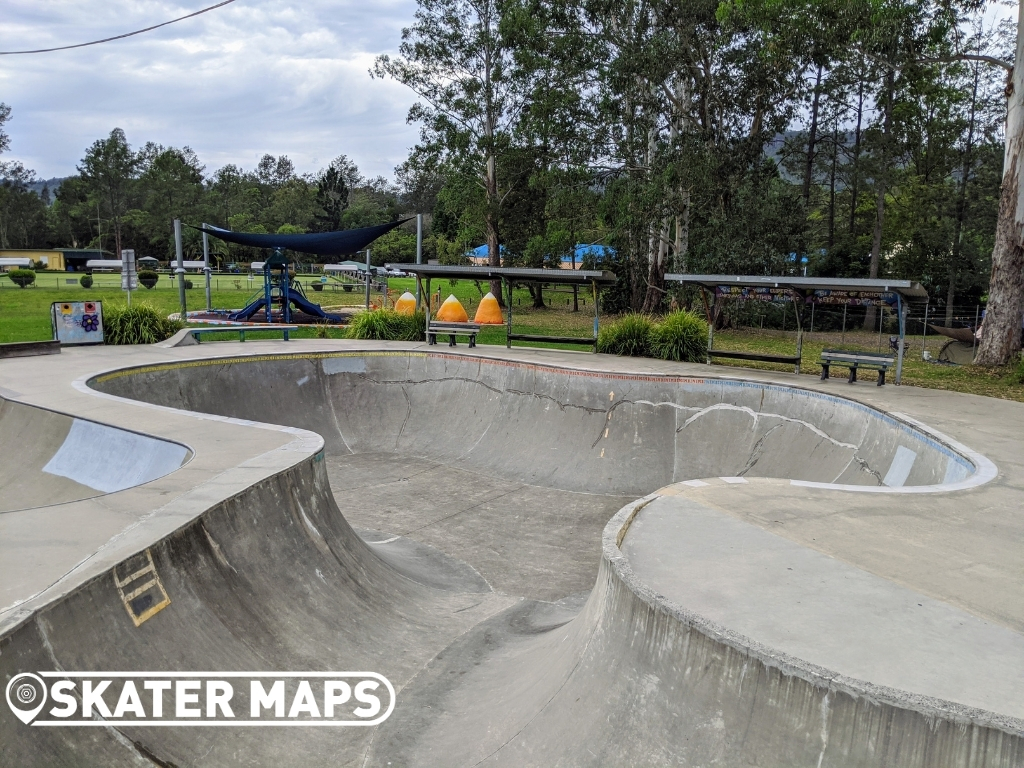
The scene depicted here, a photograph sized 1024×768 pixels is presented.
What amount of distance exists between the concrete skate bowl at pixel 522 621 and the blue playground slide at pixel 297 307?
9.79 meters

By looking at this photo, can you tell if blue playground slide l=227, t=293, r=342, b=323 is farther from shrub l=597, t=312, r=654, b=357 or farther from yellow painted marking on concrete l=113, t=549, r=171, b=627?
yellow painted marking on concrete l=113, t=549, r=171, b=627

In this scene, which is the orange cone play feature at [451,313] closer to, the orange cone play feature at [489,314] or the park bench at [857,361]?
the orange cone play feature at [489,314]

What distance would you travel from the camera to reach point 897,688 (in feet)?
9.71

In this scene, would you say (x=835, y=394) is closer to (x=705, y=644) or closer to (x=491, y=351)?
(x=491, y=351)

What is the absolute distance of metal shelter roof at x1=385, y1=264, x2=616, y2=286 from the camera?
14.6 metres

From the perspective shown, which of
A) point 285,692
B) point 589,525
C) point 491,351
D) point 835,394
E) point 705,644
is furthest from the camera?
point 491,351

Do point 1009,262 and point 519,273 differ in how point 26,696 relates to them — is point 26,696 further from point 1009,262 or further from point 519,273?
point 1009,262

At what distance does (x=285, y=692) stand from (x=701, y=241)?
21993 mm

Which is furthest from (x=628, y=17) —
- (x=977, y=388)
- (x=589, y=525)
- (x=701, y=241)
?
(x=589, y=525)

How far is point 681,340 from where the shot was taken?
51.4 feet

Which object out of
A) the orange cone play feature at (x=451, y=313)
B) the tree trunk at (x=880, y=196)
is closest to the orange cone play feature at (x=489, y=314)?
the orange cone play feature at (x=451, y=313)

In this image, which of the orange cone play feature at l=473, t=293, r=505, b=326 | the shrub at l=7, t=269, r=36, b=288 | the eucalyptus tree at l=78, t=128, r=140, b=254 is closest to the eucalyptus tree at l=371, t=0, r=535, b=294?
the orange cone play feature at l=473, t=293, r=505, b=326

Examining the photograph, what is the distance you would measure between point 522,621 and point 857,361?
28.2ft

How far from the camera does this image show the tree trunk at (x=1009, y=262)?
47.8 ft
